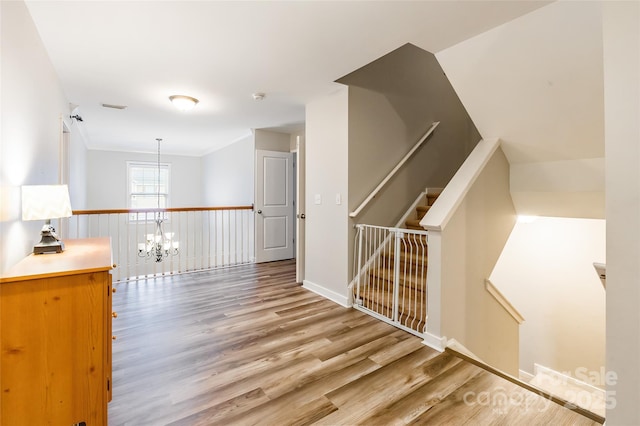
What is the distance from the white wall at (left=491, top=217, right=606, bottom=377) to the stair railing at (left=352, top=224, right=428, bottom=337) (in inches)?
95.7

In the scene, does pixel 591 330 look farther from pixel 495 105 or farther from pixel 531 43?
pixel 531 43

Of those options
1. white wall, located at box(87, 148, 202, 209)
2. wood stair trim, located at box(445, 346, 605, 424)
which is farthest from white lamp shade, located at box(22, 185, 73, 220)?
white wall, located at box(87, 148, 202, 209)

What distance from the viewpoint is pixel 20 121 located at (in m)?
1.89

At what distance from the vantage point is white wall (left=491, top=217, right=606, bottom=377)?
13.3 feet

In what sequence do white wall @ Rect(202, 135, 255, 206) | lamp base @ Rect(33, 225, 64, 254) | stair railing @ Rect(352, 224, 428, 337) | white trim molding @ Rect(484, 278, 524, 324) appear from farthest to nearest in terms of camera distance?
white wall @ Rect(202, 135, 255, 206), white trim molding @ Rect(484, 278, 524, 324), stair railing @ Rect(352, 224, 428, 337), lamp base @ Rect(33, 225, 64, 254)

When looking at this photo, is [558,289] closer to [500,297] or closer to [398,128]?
[500,297]

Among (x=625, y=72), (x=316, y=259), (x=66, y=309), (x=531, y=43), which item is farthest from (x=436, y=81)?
(x=66, y=309)

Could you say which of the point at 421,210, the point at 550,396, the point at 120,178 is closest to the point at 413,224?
the point at 421,210

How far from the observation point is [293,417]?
1.71 metres

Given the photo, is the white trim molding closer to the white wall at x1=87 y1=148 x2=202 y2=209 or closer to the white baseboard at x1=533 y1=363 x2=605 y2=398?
the white baseboard at x1=533 y1=363 x2=605 y2=398

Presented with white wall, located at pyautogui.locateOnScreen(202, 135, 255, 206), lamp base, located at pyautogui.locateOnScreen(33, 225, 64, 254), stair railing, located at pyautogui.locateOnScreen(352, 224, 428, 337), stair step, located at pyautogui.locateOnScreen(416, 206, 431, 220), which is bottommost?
stair railing, located at pyautogui.locateOnScreen(352, 224, 428, 337)

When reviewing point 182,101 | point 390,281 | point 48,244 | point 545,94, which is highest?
point 182,101

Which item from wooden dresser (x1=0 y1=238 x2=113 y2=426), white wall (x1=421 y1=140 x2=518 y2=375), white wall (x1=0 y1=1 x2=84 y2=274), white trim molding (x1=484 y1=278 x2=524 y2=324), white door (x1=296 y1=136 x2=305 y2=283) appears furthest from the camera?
white door (x1=296 y1=136 x2=305 y2=283)

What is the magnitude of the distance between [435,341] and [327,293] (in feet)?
5.01
